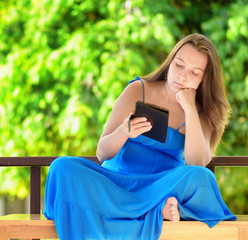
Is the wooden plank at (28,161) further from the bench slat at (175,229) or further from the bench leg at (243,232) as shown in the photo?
the bench leg at (243,232)

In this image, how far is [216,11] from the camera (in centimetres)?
412

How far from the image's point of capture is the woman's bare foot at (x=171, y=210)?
1556 mm

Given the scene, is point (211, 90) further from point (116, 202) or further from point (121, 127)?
point (116, 202)

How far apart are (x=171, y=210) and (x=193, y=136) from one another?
36 cm

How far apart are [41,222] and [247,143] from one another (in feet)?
9.66

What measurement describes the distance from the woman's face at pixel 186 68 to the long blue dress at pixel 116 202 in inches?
15.2

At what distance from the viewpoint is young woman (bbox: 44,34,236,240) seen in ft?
5.14

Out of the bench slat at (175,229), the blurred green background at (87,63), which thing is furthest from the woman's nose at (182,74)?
the blurred green background at (87,63)

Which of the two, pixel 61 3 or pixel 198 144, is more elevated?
pixel 61 3

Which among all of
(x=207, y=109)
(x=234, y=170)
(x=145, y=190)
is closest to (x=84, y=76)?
(x=234, y=170)

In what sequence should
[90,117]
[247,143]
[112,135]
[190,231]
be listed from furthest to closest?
[247,143], [90,117], [112,135], [190,231]

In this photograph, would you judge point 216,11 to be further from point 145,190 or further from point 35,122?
point 145,190

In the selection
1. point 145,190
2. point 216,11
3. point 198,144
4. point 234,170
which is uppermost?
point 216,11

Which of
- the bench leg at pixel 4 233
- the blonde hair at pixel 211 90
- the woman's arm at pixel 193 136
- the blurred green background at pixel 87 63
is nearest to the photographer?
the bench leg at pixel 4 233
